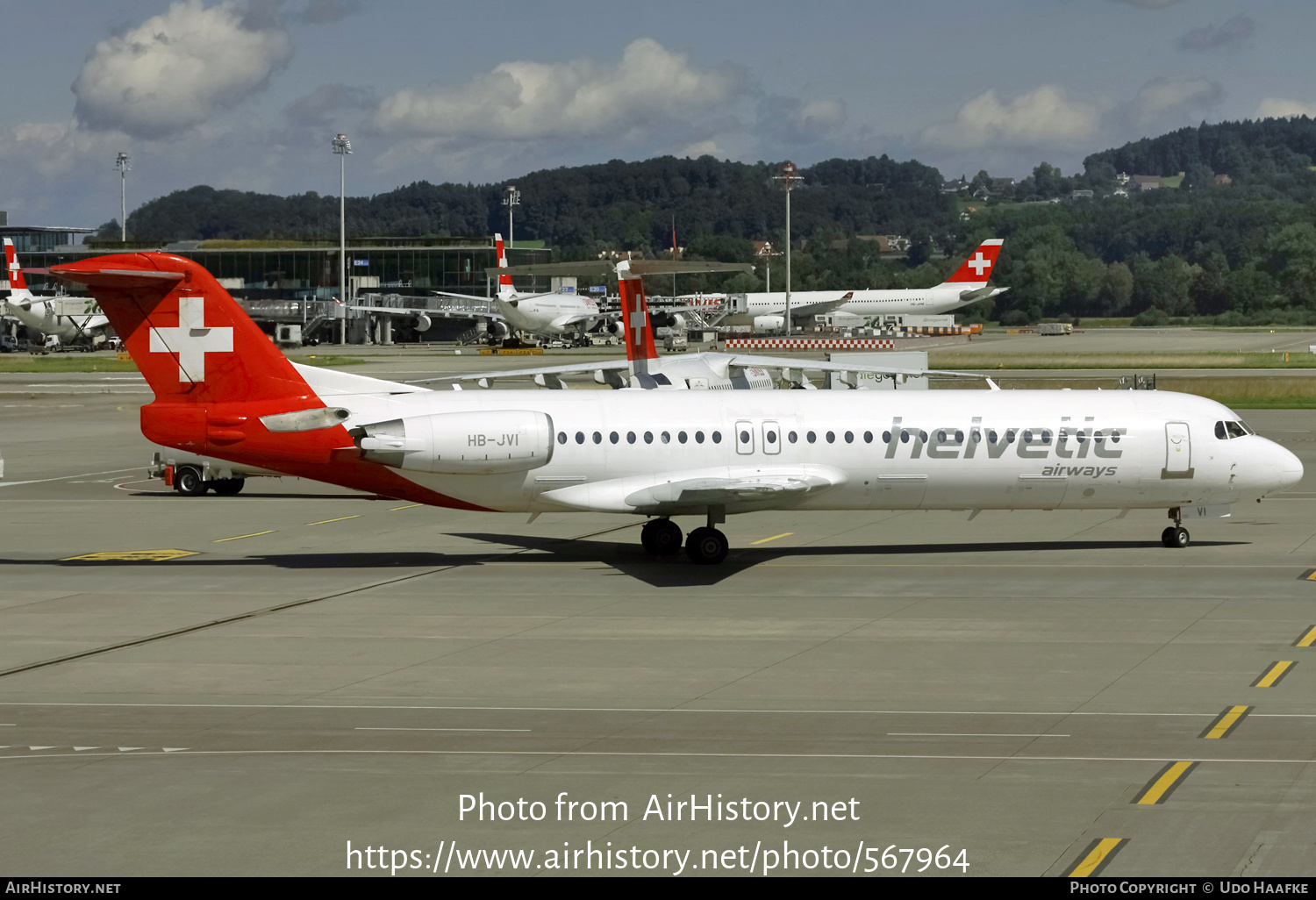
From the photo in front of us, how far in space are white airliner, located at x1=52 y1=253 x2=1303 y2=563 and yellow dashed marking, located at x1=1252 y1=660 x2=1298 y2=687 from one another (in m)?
10.3

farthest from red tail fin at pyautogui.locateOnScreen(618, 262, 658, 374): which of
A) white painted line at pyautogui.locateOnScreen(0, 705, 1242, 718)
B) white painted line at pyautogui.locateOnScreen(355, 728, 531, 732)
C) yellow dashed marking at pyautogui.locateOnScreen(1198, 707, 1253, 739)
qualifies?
yellow dashed marking at pyautogui.locateOnScreen(1198, 707, 1253, 739)

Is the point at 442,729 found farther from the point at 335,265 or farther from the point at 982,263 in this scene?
the point at 335,265

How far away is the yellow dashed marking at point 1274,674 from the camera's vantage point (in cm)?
1941

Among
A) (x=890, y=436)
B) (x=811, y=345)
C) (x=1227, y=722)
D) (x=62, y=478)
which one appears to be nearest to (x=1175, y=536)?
(x=890, y=436)

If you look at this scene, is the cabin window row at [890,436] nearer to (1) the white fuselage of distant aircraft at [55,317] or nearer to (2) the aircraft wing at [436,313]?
(2) the aircraft wing at [436,313]

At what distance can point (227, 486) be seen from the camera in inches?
1719

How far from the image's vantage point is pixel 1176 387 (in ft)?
248

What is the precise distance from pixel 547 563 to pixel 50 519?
51.9 feet

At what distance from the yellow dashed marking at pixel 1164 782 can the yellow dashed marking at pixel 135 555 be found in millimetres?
23238

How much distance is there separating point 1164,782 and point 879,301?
132945mm

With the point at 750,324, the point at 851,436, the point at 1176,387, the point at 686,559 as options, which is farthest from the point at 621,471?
the point at 750,324

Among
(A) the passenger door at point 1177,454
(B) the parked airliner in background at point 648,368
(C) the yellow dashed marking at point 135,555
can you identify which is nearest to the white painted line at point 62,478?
(B) the parked airliner in background at point 648,368
